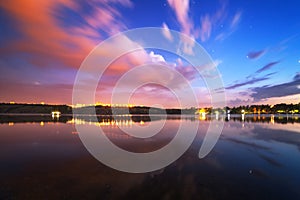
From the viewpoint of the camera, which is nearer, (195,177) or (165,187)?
(165,187)

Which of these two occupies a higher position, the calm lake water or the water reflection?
the calm lake water

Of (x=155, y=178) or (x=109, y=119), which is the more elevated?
(x=155, y=178)

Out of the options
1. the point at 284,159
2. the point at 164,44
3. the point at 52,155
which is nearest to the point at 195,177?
the point at 284,159

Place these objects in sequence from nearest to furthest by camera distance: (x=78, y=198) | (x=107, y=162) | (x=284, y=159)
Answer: (x=78, y=198) < (x=107, y=162) < (x=284, y=159)

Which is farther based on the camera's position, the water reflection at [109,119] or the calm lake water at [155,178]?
the water reflection at [109,119]

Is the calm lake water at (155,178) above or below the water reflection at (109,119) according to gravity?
above

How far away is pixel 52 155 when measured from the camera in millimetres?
10609

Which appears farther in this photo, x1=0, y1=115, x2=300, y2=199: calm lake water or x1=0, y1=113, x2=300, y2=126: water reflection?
x1=0, y1=113, x2=300, y2=126: water reflection

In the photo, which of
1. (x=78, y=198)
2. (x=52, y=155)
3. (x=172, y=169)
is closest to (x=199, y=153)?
(x=172, y=169)

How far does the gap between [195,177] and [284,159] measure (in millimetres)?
6404

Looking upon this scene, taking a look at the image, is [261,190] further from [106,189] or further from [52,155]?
[52,155]

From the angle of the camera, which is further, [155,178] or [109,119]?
[109,119]

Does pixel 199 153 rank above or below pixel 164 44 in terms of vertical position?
below

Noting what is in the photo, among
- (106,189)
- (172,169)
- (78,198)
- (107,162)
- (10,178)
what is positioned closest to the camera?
(78,198)
